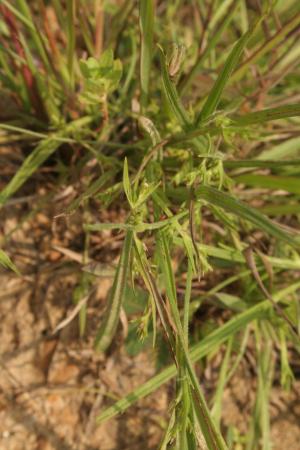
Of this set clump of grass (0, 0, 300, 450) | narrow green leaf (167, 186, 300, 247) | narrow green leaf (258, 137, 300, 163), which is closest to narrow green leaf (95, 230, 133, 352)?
clump of grass (0, 0, 300, 450)

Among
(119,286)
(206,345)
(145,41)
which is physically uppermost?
(145,41)

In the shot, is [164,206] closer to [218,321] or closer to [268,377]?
[218,321]

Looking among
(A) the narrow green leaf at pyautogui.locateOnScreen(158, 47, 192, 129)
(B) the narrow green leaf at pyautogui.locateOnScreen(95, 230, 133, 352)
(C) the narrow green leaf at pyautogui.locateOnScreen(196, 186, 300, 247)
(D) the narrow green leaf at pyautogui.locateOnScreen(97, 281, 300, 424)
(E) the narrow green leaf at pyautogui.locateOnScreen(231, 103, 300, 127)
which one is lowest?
(D) the narrow green leaf at pyautogui.locateOnScreen(97, 281, 300, 424)

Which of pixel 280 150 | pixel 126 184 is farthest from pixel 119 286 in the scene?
pixel 280 150

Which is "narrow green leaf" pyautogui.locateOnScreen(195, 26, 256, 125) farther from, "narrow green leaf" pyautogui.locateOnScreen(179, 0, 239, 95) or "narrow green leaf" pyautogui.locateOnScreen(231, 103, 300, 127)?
"narrow green leaf" pyautogui.locateOnScreen(179, 0, 239, 95)

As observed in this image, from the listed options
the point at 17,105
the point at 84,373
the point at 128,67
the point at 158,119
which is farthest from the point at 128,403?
the point at 128,67

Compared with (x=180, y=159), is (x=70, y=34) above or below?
above

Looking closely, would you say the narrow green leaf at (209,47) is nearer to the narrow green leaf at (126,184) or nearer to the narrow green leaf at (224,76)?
the narrow green leaf at (224,76)

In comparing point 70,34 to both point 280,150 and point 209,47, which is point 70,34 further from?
point 280,150
